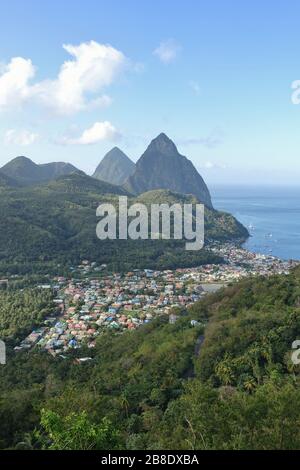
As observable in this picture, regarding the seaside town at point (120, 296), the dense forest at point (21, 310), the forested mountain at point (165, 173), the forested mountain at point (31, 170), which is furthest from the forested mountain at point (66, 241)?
the forested mountain at point (165, 173)

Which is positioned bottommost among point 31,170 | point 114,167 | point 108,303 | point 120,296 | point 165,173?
point 108,303

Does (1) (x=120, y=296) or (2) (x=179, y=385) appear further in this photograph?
(1) (x=120, y=296)

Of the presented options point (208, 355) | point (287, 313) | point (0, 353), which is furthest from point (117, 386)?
point (0, 353)

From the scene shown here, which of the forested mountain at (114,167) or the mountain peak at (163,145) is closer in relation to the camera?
the mountain peak at (163,145)

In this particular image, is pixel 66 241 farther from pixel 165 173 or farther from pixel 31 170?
pixel 31 170

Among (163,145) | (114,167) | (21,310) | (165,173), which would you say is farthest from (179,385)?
(114,167)

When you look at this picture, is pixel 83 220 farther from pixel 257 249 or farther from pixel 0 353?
pixel 0 353

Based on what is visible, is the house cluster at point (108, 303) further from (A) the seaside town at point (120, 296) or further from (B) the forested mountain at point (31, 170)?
(B) the forested mountain at point (31, 170)
